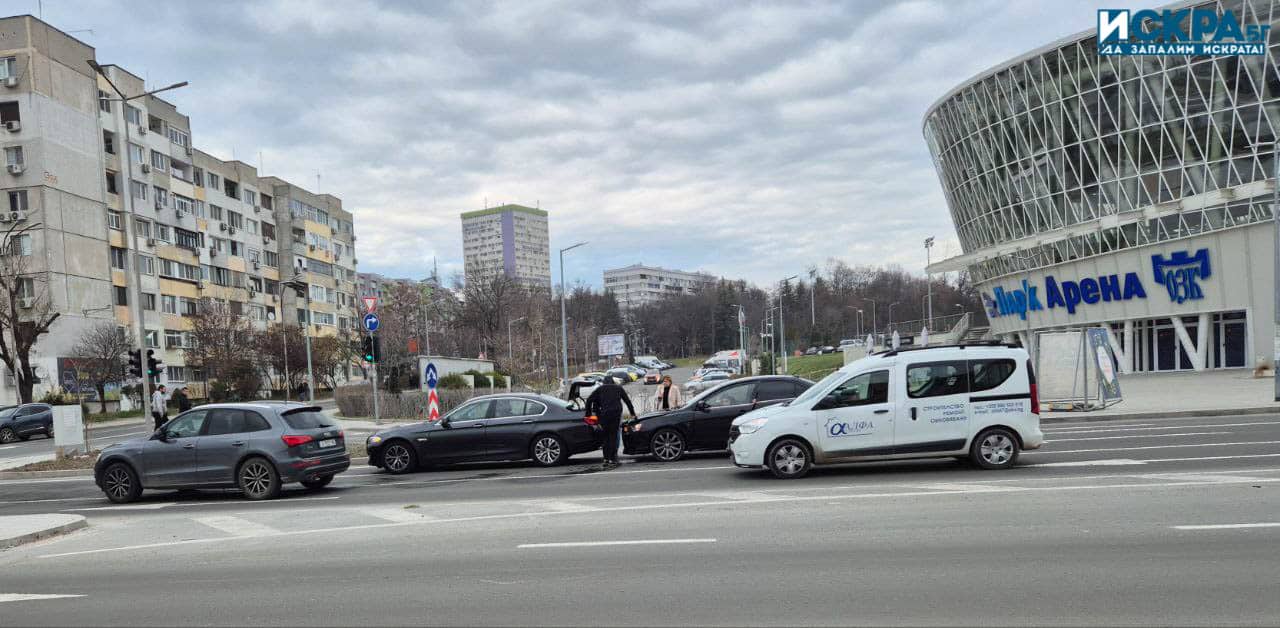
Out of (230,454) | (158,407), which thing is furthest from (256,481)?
(158,407)

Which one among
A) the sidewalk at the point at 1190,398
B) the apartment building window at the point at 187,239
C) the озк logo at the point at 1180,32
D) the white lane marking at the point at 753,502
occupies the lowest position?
the sidewalk at the point at 1190,398

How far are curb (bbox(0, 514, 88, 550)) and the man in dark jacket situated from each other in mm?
7823

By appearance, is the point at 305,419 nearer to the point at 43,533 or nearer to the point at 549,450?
the point at 43,533

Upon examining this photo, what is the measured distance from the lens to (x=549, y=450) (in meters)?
16.2

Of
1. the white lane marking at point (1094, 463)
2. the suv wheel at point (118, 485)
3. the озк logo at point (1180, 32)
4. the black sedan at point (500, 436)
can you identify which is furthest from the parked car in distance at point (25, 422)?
the озк logo at point (1180, 32)

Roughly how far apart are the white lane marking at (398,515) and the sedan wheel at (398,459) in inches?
192

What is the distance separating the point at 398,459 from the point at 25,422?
90.6 feet

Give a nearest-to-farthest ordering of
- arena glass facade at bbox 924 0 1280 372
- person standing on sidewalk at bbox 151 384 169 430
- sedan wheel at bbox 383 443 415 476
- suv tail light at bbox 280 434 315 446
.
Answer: suv tail light at bbox 280 434 315 446 < sedan wheel at bbox 383 443 415 476 < person standing on sidewalk at bbox 151 384 169 430 < arena glass facade at bbox 924 0 1280 372

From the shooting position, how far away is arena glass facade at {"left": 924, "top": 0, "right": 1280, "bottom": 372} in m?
38.9

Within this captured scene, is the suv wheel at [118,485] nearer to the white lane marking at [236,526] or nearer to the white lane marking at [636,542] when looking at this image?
the white lane marking at [236,526]

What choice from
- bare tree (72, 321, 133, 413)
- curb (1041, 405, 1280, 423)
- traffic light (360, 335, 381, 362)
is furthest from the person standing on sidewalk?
bare tree (72, 321, 133, 413)

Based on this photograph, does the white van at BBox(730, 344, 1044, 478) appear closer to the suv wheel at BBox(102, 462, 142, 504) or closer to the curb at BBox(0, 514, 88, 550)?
the curb at BBox(0, 514, 88, 550)

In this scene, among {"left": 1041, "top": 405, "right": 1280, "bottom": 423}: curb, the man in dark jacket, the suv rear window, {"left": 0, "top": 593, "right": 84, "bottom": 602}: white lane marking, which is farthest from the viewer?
{"left": 1041, "top": 405, "right": 1280, "bottom": 423}: curb

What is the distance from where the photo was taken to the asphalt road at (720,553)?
5.99 meters
